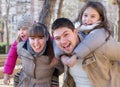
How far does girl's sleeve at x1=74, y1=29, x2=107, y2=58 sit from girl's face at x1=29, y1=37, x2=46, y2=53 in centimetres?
42

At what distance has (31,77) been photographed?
269 centimetres

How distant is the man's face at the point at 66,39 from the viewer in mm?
2225

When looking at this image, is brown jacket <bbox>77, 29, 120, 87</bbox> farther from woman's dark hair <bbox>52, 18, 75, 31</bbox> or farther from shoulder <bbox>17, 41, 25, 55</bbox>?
shoulder <bbox>17, 41, 25, 55</bbox>

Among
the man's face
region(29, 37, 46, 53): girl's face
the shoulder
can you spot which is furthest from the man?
the shoulder

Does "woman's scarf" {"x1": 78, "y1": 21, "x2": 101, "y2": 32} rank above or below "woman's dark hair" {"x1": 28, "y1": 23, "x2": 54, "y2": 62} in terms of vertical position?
above

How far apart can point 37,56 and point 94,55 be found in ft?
1.71

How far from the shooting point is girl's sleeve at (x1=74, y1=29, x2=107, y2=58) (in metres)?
2.19

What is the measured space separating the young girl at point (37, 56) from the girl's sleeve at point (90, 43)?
0.43m

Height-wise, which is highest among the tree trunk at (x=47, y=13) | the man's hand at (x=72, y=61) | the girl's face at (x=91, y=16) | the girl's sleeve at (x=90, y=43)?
the girl's face at (x=91, y=16)

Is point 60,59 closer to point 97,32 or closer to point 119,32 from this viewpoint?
point 97,32

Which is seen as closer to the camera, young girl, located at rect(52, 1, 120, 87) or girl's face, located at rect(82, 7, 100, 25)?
young girl, located at rect(52, 1, 120, 87)

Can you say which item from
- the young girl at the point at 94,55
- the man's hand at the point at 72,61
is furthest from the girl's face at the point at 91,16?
the man's hand at the point at 72,61

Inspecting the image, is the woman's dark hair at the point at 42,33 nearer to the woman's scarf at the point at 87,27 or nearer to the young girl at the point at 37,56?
the young girl at the point at 37,56

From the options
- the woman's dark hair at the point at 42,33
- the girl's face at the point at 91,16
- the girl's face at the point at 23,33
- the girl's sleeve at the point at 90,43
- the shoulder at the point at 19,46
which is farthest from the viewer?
the girl's face at the point at 23,33
